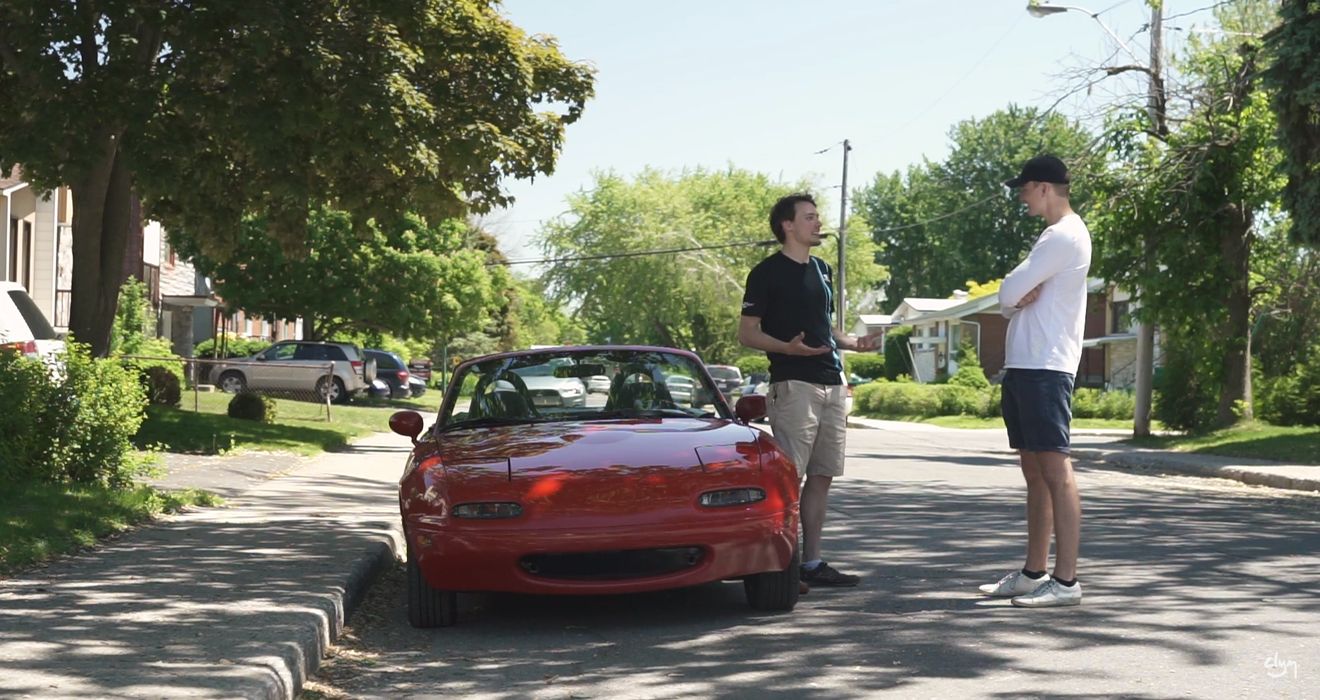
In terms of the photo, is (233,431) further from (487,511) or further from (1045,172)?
(1045,172)

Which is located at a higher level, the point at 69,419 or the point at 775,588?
the point at 69,419

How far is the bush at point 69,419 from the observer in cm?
1165

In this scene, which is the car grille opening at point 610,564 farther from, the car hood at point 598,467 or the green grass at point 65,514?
the green grass at point 65,514

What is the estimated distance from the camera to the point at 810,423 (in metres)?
8.24

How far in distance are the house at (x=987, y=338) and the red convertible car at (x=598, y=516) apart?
51.4 meters

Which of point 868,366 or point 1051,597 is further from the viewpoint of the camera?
point 868,366

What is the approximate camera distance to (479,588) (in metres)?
7.13

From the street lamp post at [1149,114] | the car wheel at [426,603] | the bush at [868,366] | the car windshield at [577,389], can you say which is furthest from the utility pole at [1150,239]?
the bush at [868,366]

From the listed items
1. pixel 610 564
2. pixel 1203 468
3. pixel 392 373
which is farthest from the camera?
pixel 392 373

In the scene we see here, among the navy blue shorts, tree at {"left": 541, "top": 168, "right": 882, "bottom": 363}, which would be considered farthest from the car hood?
tree at {"left": 541, "top": 168, "right": 882, "bottom": 363}

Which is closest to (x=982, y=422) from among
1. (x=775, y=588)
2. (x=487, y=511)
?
(x=775, y=588)

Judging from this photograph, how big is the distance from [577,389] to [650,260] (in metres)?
70.0

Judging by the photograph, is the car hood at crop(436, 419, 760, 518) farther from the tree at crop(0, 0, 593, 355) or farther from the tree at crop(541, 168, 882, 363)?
the tree at crop(541, 168, 882, 363)

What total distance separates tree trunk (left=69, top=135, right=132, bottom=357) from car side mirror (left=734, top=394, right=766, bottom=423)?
13169 mm
